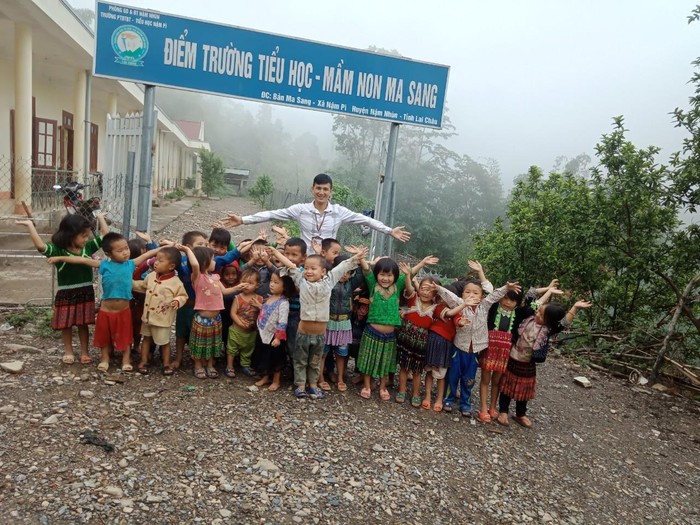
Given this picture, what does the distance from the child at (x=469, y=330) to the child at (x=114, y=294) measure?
2456mm

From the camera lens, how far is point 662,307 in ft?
23.9

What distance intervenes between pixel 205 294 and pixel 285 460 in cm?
149

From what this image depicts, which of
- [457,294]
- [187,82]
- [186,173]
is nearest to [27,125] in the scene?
[187,82]

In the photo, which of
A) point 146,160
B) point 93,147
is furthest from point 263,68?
point 93,147

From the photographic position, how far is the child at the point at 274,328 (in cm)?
373

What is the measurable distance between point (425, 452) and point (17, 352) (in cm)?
335

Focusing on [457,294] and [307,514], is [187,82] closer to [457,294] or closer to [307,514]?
[457,294]

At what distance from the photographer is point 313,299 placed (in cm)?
367

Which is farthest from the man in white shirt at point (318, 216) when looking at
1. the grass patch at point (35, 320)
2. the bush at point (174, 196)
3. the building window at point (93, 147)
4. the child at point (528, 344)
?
the bush at point (174, 196)

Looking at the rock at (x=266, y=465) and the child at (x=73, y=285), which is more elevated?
the child at (x=73, y=285)

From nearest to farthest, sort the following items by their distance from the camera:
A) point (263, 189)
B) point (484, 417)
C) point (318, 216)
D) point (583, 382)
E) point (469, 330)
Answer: point (469, 330), point (484, 417), point (318, 216), point (583, 382), point (263, 189)

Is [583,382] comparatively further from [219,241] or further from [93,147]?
[93,147]

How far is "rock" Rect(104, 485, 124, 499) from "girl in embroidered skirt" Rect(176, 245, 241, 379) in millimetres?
1446

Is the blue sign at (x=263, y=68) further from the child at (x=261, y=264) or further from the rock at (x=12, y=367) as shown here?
the rock at (x=12, y=367)
